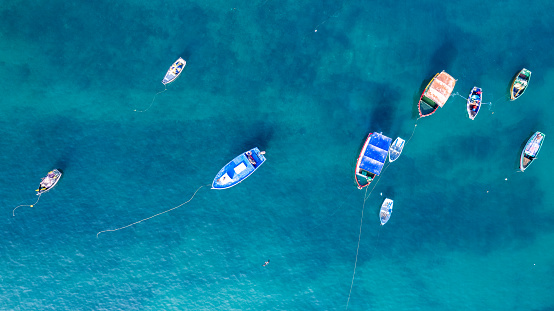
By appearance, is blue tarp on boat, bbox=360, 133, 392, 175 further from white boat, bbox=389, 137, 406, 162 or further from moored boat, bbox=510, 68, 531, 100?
moored boat, bbox=510, 68, 531, 100

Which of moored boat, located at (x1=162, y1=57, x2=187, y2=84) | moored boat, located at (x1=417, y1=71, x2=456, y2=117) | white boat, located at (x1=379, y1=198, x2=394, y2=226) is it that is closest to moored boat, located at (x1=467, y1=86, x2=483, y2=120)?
moored boat, located at (x1=417, y1=71, x2=456, y2=117)

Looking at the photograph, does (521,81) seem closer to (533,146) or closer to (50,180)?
(533,146)

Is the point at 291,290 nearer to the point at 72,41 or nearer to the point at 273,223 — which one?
the point at 273,223

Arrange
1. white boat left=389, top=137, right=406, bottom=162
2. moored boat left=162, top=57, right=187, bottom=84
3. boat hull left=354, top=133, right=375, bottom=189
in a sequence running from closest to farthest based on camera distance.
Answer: moored boat left=162, top=57, right=187, bottom=84
boat hull left=354, top=133, right=375, bottom=189
white boat left=389, top=137, right=406, bottom=162

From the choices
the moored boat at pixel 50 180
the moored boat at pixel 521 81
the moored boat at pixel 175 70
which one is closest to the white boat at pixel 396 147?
the moored boat at pixel 521 81

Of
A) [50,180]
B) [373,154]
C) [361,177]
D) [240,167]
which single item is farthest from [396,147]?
[50,180]

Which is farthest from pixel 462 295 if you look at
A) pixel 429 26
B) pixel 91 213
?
pixel 91 213
